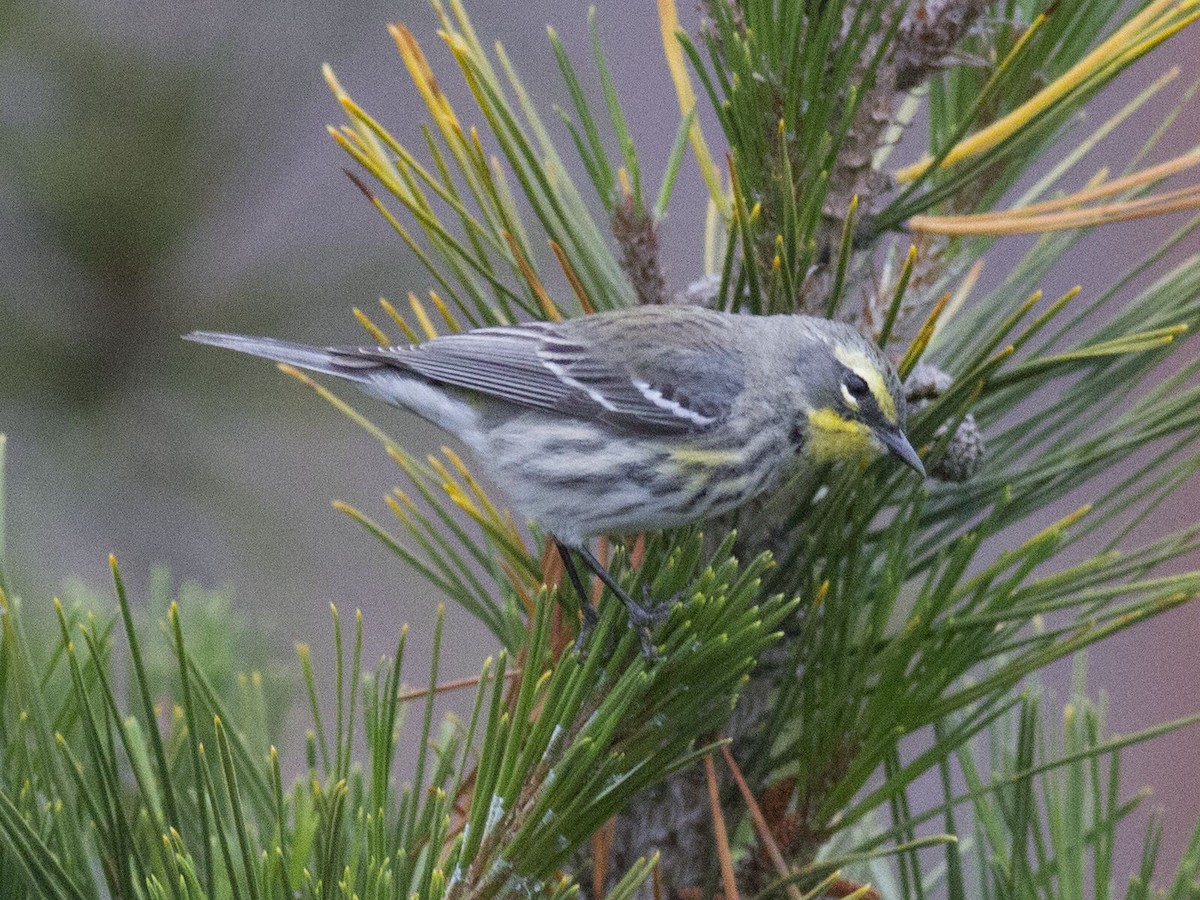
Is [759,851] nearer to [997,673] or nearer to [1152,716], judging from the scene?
[997,673]

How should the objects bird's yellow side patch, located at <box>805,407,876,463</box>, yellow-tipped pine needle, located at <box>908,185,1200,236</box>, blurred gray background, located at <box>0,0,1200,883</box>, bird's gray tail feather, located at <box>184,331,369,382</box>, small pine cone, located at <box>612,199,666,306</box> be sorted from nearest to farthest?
yellow-tipped pine needle, located at <box>908,185,1200,236</box>, small pine cone, located at <box>612,199,666,306</box>, bird's yellow side patch, located at <box>805,407,876,463</box>, bird's gray tail feather, located at <box>184,331,369,382</box>, blurred gray background, located at <box>0,0,1200,883</box>

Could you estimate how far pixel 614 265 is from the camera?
1326 millimetres

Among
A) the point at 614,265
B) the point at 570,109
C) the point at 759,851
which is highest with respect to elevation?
the point at 570,109

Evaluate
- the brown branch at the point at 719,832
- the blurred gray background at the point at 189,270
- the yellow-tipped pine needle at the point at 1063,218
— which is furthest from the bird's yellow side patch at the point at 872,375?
the blurred gray background at the point at 189,270

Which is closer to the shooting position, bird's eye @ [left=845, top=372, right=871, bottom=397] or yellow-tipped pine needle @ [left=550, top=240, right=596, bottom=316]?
yellow-tipped pine needle @ [left=550, top=240, right=596, bottom=316]

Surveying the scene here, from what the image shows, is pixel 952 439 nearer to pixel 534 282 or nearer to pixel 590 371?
pixel 534 282

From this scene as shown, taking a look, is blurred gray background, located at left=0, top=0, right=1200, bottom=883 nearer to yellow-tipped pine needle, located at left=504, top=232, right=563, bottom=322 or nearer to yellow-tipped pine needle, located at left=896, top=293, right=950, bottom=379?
yellow-tipped pine needle, located at left=504, top=232, right=563, bottom=322

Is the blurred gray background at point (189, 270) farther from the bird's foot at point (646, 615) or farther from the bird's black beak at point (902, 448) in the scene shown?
the bird's foot at point (646, 615)

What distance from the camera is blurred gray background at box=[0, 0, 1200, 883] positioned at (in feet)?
6.06

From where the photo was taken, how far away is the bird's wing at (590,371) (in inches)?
63.8

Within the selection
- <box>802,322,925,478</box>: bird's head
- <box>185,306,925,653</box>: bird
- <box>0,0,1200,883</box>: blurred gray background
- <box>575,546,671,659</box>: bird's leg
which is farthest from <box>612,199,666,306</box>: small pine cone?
<box>0,0,1200,883</box>: blurred gray background

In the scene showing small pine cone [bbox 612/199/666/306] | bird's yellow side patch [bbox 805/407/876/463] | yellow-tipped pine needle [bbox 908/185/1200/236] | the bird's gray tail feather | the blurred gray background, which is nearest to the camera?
yellow-tipped pine needle [bbox 908/185/1200/236]

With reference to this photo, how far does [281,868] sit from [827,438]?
33.7 inches

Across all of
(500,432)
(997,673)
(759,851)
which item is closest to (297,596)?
(500,432)
